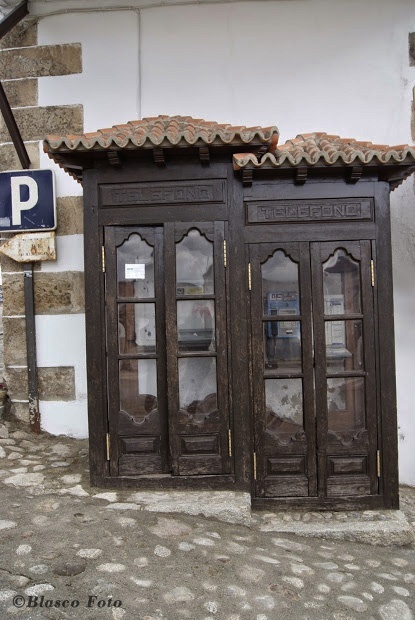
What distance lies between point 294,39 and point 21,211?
2869 mm

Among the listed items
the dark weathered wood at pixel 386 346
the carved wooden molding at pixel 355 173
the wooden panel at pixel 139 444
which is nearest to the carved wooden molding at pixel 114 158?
the carved wooden molding at pixel 355 173

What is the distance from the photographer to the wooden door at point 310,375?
3.58 metres

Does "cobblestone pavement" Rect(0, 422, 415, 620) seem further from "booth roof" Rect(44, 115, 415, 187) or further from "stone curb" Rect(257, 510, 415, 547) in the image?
"booth roof" Rect(44, 115, 415, 187)

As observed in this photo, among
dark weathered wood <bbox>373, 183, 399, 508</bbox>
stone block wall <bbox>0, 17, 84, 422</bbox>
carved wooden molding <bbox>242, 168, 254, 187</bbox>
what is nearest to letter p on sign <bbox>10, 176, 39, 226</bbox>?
stone block wall <bbox>0, 17, 84, 422</bbox>

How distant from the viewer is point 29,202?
4578 millimetres

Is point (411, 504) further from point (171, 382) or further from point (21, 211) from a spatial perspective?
point (21, 211)

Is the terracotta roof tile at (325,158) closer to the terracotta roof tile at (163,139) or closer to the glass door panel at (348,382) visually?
the terracotta roof tile at (163,139)

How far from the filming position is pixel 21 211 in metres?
4.56

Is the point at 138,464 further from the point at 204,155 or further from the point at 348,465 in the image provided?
the point at 204,155

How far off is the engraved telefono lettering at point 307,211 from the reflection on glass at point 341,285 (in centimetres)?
27

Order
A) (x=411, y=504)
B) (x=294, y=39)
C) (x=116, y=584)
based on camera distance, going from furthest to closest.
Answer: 1. (x=294, y=39)
2. (x=411, y=504)
3. (x=116, y=584)

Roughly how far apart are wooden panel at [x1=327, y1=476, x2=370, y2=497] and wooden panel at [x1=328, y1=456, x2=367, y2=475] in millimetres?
43

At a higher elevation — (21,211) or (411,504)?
(21,211)

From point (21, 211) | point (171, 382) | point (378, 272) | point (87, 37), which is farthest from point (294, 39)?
point (171, 382)
